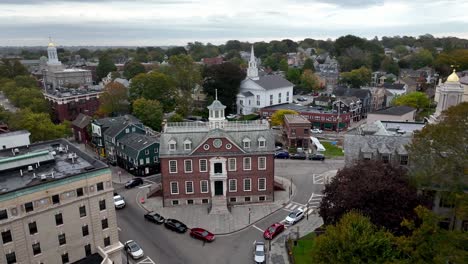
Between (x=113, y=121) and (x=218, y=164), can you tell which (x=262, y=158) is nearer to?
(x=218, y=164)

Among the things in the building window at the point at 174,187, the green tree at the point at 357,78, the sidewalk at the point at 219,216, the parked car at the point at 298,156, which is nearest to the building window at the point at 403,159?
the sidewalk at the point at 219,216

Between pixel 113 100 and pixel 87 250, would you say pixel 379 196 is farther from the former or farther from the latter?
pixel 113 100

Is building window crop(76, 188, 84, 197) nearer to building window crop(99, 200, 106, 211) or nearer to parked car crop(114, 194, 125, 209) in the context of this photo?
building window crop(99, 200, 106, 211)

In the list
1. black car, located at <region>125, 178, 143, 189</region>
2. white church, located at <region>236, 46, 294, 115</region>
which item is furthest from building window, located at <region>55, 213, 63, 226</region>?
white church, located at <region>236, 46, 294, 115</region>

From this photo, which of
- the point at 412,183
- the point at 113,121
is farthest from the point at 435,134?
the point at 113,121

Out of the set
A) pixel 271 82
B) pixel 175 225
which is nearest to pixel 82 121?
pixel 175 225

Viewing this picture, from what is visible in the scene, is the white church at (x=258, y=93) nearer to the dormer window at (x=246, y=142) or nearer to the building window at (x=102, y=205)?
the dormer window at (x=246, y=142)
